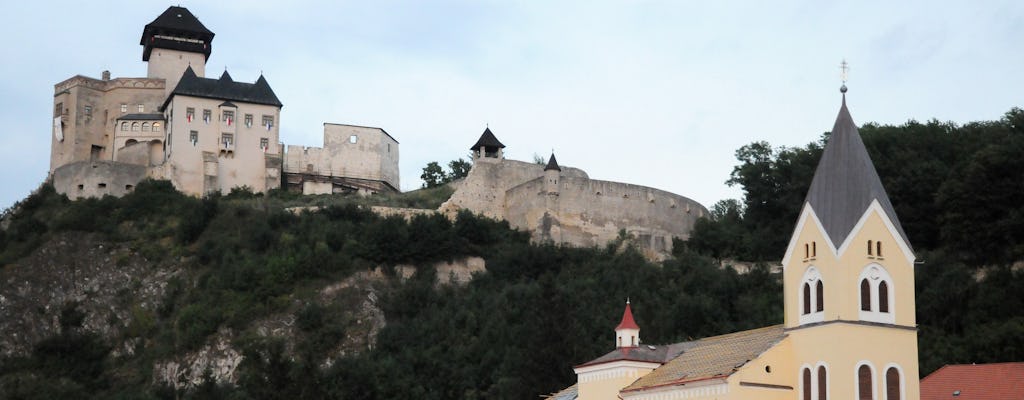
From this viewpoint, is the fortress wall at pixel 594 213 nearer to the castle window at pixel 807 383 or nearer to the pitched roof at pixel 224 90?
the pitched roof at pixel 224 90

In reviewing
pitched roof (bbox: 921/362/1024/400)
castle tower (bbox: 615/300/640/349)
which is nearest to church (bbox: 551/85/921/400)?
pitched roof (bbox: 921/362/1024/400)

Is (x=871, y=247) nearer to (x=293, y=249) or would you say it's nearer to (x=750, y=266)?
(x=750, y=266)

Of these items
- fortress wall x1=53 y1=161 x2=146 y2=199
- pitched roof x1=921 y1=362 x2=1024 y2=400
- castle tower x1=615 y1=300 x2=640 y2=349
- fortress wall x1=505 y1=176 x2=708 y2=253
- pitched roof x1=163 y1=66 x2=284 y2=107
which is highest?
pitched roof x1=163 y1=66 x2=284 y2=107

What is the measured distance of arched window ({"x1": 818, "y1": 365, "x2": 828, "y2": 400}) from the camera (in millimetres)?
43862

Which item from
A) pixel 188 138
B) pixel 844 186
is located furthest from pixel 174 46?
pixel 844 186

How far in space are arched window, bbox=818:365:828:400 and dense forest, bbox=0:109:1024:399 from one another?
11.4 metres

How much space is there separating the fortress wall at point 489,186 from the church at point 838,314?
3545cm

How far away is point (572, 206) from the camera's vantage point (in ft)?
265

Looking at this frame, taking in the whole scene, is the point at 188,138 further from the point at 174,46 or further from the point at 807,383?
the point at 807,383

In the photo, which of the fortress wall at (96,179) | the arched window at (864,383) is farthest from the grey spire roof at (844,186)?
the fortress wall at (96,179)

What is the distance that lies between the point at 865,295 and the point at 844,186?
123 inches

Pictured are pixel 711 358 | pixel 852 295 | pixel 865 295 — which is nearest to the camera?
pixel 852 295

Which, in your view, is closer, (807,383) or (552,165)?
(807,383)

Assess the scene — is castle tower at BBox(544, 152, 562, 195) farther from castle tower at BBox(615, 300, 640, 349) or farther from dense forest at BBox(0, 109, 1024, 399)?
castle tower at BBox(615, 300, 640, 349)
